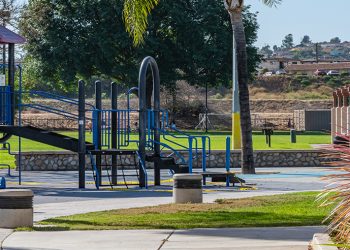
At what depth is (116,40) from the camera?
6856 cm

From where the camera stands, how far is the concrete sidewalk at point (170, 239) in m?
14.0

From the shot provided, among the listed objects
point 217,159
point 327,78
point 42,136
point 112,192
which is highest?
point 327,78

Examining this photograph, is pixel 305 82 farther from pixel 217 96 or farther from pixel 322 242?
pixel 322 242

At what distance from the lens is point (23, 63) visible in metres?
75.4

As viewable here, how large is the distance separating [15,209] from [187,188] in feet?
17.0

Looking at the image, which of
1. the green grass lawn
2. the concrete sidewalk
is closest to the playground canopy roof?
the green grass lawn

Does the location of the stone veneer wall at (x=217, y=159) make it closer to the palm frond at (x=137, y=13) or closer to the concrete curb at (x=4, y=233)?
the palm frond at (x=137, y=13)

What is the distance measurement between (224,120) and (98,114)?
183ft

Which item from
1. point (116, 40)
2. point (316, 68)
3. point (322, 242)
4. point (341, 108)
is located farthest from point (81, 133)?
point (316, 68)

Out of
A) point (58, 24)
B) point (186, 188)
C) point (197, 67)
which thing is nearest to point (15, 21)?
point (58, 24)

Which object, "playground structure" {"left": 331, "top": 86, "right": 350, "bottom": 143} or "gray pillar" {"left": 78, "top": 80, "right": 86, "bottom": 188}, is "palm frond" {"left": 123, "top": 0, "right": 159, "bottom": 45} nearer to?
"gray pillar" {"left": 78, "top": 80, "right": 86, "bottom": 188}

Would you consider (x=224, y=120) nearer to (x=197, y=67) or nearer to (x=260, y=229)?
(x=197, y=67)

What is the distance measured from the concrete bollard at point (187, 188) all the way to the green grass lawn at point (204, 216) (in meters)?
0.53

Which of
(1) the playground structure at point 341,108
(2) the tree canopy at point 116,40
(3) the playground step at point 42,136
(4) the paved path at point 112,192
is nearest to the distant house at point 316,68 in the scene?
(2) the tree canopy at point 116,40
